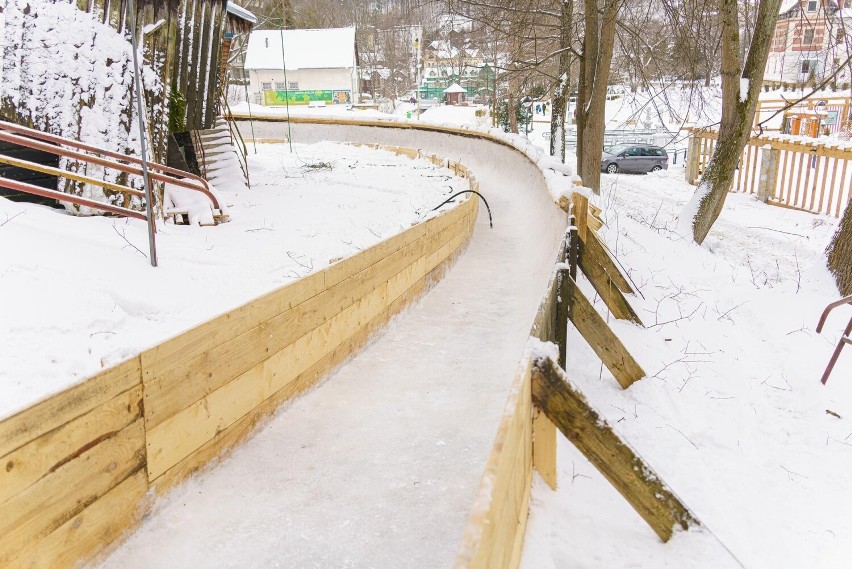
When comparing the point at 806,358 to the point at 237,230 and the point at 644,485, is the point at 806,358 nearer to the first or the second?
the point at 644,485

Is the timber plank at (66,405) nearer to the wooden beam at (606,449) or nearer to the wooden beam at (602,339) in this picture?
the wooden beam at (606,449)

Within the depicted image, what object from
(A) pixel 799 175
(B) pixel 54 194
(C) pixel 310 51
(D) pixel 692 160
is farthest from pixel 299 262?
(C) pixel 310 51

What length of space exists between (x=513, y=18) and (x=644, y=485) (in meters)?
15.5

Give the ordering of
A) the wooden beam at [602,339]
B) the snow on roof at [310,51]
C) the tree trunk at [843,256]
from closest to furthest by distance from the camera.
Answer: the wooden beam at [602,339], the tree trunk at [843,256], the snow on roof at [310,51]

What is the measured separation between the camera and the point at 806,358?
20.5 ft

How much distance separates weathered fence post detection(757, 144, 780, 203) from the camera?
20562 millimetres

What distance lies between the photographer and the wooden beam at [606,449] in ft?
9.48

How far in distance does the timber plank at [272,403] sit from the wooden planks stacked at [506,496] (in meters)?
1.78

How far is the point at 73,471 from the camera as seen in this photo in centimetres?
282

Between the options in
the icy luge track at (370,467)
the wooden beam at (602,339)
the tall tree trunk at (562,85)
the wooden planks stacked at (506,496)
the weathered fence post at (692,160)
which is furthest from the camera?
the weathered fence post at (692,160)

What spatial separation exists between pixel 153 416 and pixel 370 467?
1.22m

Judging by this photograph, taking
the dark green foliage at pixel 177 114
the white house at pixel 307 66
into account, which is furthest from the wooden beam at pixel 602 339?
the white house at pixel 307 66

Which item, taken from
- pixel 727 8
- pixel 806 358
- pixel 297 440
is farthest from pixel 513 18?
pixel 297 440

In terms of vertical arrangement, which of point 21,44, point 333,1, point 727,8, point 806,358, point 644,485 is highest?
point 333,1
